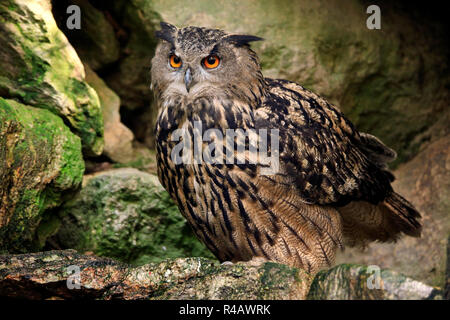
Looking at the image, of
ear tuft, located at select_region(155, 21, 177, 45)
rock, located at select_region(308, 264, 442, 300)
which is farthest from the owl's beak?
rock, located at select_region(308, 264, 442, 300)

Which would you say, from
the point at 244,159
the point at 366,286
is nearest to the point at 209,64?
the point at 244,159

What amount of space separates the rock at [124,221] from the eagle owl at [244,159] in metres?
0.78

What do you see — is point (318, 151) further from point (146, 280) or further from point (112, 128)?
point (112, 128)

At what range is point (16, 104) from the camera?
111 inches

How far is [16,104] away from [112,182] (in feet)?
2.97

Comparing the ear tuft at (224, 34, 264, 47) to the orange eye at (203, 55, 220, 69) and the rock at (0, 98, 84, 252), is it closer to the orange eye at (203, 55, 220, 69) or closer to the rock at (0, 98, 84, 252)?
the orange eye at (203, 55, 220, 69)

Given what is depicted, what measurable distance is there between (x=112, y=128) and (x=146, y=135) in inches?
22.3

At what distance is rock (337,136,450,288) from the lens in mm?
3830

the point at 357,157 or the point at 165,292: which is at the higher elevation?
the point at 357,157

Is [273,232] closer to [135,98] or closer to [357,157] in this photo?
[357,157]

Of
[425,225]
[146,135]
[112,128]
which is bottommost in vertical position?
[425,225]

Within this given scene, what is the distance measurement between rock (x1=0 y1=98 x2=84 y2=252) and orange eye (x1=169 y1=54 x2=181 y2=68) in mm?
784

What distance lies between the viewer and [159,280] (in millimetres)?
2189
